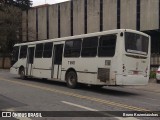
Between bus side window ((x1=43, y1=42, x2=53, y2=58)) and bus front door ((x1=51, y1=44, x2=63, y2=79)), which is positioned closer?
bus front door ((x1=51, y1=44, x2=63, y2=79))

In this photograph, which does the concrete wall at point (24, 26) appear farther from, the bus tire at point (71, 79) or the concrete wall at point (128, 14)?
the bus tire at point (71, 79)

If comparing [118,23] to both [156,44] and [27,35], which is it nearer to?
[156,44]

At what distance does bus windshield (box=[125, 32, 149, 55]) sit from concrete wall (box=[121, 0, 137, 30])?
81.3ft

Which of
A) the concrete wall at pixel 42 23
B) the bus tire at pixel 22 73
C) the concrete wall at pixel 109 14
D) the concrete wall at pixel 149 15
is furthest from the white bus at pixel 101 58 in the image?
the concrete wall at pixel 42 23

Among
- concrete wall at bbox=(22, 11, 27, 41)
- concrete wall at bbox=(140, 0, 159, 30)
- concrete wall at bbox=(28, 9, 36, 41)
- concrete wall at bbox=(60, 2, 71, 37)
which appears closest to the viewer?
concrete wall at bbox=(140, 0, 159, 30)

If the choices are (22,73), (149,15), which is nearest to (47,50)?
(22,73)

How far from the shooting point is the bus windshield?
52.9 ft

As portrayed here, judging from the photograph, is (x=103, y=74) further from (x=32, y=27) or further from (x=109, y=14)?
(x=32, y=27)

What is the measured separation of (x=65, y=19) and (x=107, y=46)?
117 feet

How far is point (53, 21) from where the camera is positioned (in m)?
53.9

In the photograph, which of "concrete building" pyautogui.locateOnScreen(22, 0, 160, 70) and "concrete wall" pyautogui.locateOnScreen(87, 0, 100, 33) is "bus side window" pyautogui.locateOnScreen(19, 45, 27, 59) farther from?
"concrete wall" pyautogui.locateOnScreen(87, 0, 100, 33)

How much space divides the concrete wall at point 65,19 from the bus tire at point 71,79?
3220cm

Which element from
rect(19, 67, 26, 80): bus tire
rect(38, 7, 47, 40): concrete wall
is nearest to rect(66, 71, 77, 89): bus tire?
rect(19, 67, 26, 80): bus tire

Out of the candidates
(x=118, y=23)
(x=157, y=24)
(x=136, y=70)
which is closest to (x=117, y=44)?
(x=136, y=70)
